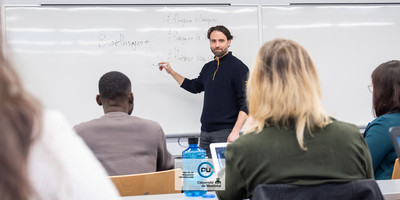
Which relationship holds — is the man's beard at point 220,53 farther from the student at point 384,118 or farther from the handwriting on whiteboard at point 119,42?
the student at point 384,118

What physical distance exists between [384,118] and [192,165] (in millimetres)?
920

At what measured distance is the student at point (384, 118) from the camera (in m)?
1.94

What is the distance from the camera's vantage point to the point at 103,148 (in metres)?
1.91

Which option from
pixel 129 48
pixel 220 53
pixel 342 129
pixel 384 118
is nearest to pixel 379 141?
pixel 384 118

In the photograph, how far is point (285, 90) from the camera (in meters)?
1.28

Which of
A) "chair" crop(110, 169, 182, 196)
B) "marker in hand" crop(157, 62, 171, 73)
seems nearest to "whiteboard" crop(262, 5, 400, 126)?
"marker in hand" crop(157, 62, 171, 73)

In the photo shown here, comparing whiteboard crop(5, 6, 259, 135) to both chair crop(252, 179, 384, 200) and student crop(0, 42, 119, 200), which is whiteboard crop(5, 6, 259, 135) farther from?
student crop(0, 42, 119, 200)

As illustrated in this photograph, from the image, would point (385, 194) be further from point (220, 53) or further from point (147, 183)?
point (220, 53)

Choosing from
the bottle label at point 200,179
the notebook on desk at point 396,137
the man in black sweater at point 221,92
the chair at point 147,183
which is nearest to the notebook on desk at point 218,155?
the bottle label at point 200,179

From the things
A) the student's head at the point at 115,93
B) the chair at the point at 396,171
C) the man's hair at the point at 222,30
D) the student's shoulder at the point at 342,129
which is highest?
the man's hair at the point at 222,30

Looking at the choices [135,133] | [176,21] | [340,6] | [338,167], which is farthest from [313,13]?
[338,167]

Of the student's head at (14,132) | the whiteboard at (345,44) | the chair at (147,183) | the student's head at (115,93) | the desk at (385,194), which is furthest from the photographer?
the whiteboard at (345,44)

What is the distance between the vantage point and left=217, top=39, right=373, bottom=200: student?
1.18 meters

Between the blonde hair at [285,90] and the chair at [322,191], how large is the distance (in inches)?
6.0
